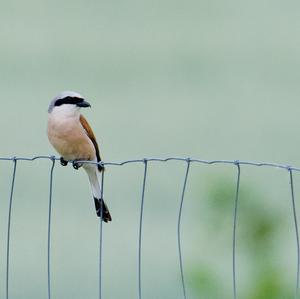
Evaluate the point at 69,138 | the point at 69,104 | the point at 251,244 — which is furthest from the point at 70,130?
the point at 251,244

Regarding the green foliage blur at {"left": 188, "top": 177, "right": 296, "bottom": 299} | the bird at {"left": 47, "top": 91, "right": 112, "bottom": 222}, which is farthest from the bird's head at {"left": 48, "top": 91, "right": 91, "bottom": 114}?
the green foliage blur at {"left": 188, "top": 177, "right": 296, "bottom": 299}

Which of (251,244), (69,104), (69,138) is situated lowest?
(251,244)

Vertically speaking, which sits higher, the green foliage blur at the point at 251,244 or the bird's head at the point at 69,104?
the bird's head at the point at 69,104

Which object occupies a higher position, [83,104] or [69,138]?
[83,104]

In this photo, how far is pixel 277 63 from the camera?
30.9 feet

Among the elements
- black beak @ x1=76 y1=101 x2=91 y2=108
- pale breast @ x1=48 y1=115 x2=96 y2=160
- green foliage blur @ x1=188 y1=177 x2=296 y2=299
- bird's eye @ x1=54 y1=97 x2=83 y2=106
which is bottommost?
green foliage blur @ x1=188 y1=177 x2=296 y2=299

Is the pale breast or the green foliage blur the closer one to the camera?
the green foliage blur

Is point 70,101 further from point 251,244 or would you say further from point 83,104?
point 251,244

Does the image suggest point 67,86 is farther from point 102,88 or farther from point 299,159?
point 299,159

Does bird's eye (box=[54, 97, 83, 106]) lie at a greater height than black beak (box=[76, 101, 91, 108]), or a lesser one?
greater

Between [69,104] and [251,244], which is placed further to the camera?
[69,104]

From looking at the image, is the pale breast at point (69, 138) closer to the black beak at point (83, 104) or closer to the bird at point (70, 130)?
the bird at point (70, 130)

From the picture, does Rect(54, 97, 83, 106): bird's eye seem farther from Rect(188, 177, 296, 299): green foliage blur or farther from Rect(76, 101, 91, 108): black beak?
Rect(188, 177, 296, 299): green foliage blur

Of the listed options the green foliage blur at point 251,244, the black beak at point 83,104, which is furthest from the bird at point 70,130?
the green foliage blur at point 251,244
